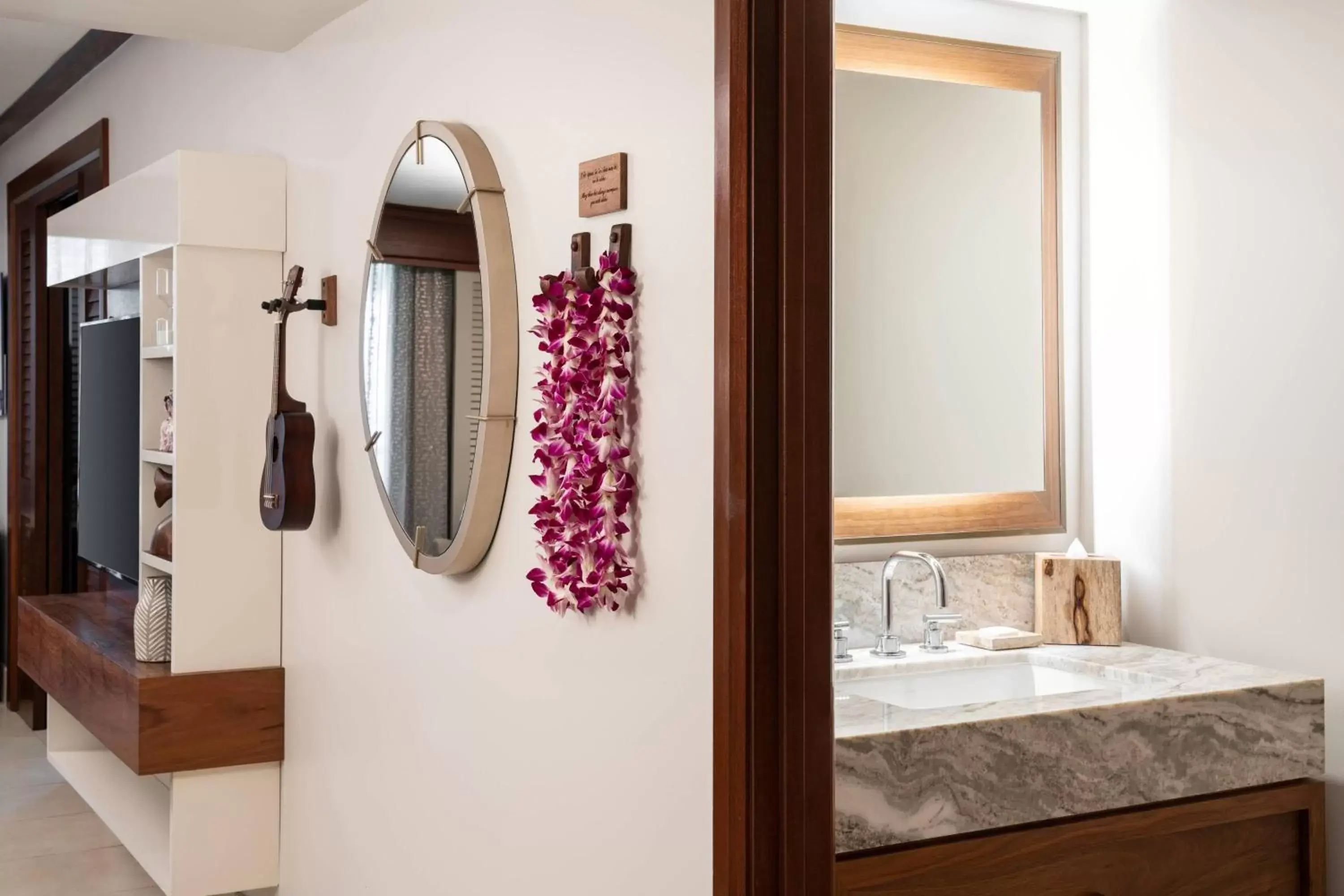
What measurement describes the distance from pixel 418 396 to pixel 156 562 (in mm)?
1242

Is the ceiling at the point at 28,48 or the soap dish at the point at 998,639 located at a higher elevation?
the ceiling at the point at 28,48

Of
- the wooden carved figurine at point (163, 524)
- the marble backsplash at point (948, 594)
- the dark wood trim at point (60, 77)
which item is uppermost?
the dark wood trim at point (60, 77)

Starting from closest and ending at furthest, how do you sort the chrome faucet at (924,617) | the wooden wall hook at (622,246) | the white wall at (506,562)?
the white wall at (506,562) → the wooden wall hook at (622,246) → the chrome faucet at (924,617)

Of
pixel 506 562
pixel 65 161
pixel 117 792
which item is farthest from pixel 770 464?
pixel 65 161

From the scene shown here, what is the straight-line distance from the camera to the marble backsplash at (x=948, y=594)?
277cm

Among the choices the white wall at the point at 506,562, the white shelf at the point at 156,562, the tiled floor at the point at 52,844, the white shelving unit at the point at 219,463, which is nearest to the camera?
the white wall at the point at 506,562

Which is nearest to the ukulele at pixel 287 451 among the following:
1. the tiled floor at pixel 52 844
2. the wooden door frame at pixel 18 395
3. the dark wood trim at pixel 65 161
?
the tiled floor at pixel 52 844

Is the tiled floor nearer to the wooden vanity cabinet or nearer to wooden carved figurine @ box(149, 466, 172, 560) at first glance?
wooden carved figurine @ box(149, 466, 172, 560)

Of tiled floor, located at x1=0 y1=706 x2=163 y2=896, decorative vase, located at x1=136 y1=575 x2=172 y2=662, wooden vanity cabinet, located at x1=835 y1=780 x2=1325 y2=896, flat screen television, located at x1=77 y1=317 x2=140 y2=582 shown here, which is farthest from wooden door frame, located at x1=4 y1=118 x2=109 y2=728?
wooden vanity cabinet, located at x1=835 y1=780 x2=1325 y2=896

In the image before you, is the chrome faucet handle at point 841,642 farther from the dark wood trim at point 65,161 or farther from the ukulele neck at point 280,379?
the dark wood trim at point 65,161

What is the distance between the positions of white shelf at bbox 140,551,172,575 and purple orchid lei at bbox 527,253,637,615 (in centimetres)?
162

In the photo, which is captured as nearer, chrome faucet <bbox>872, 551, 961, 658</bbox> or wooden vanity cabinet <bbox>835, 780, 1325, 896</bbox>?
wooden vanity cabinet <bbox>835, 780, 1325, 896</bbox>

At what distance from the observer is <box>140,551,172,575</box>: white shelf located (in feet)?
10.8

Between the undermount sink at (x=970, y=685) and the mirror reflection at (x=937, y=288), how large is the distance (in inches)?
16.9
